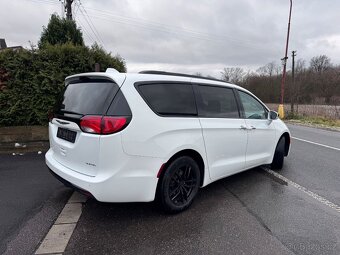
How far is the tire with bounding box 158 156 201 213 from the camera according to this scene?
3.12m

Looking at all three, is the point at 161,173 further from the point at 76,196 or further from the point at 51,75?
the point at 51,75

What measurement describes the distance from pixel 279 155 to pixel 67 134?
4028 mm

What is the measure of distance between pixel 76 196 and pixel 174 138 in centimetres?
180

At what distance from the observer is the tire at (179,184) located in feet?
10.3

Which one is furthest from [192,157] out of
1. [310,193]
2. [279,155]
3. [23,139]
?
[23,139]

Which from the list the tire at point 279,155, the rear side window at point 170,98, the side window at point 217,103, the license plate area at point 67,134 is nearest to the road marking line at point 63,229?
the license plate area at point 67,134

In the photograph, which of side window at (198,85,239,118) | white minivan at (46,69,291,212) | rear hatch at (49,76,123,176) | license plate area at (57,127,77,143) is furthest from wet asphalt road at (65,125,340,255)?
side window at (198,85,239,118)

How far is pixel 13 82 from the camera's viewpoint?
257 inches

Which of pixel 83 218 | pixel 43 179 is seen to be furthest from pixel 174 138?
pixel 43 179

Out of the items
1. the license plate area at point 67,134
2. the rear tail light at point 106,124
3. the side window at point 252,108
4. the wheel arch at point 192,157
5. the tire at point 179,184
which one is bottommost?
the tire at point 179,184

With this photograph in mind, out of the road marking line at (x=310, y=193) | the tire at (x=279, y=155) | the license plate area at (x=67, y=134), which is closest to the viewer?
the license plate area at (x=67, y=134)

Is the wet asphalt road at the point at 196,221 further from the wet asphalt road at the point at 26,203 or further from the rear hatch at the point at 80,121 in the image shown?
the rear hatch at the point at 80,121

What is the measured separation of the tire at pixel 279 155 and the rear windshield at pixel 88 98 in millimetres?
3714

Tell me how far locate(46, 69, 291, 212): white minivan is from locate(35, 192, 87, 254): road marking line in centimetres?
47
